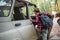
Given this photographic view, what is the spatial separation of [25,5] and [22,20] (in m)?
0.69

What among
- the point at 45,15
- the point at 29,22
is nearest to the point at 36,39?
the point at 29,22

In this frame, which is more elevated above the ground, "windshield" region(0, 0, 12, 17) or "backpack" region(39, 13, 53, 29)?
"windshield" region(0, 0, 12, 17)

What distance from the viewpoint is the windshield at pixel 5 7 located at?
4.57 m

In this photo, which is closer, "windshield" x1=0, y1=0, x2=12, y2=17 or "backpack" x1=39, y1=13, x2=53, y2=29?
"windshield" x1=0, y1=0, x2=12, y2=17

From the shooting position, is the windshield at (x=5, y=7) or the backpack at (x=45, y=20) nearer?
the windshield at (x=5, y=7)

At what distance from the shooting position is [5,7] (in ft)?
15.2

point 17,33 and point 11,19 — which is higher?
point 11,19

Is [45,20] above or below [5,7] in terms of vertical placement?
A: below

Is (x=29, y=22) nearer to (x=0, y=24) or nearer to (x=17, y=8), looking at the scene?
(x=17, y=8)

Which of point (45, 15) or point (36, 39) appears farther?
point (45, 15)

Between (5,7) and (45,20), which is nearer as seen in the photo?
(5,7)

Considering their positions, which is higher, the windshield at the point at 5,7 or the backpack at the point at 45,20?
the windshield at the point at 5,7

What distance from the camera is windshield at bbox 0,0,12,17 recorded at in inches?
180

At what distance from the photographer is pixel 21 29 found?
472 centimetres
